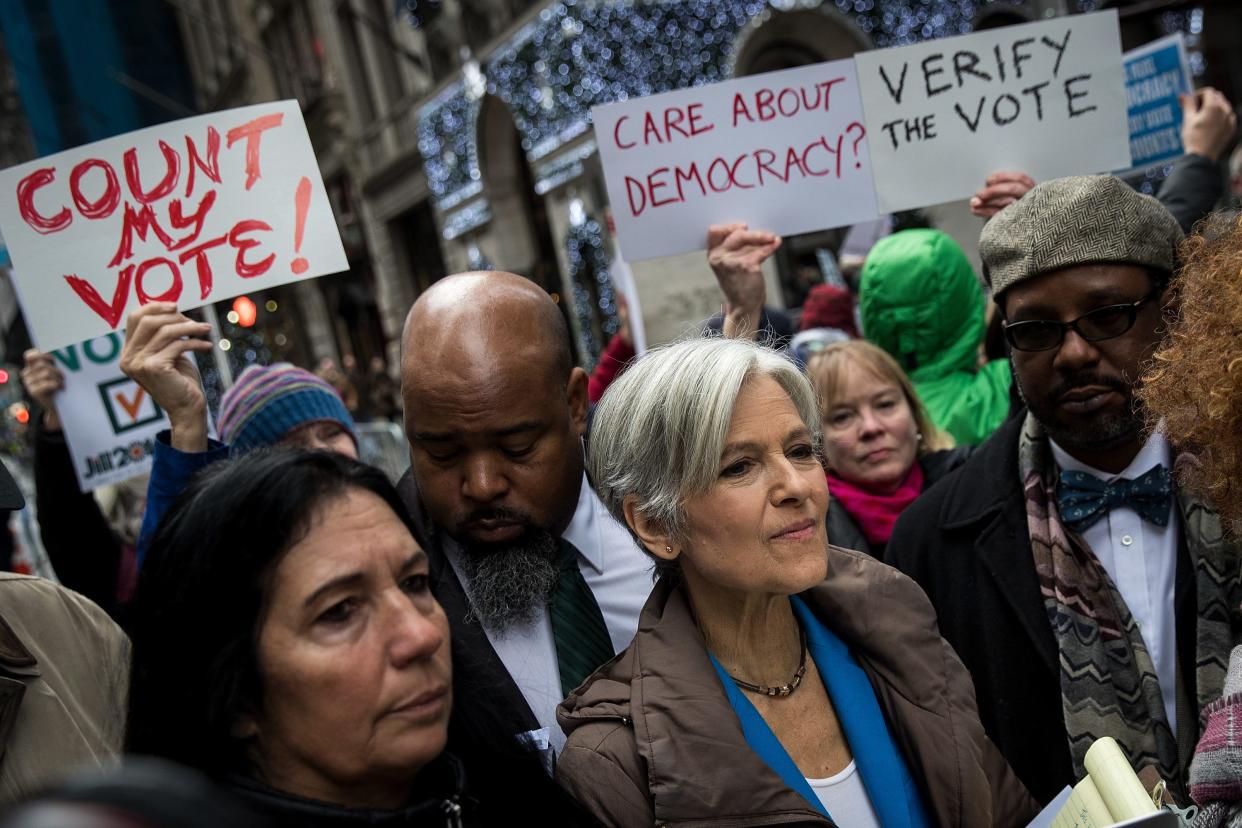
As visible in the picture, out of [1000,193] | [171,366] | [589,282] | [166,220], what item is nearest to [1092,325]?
[1000,193]

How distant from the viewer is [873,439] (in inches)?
123

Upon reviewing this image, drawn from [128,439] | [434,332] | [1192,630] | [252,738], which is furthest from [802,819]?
[128,439]

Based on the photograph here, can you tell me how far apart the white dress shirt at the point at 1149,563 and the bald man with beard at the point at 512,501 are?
3.15 feet

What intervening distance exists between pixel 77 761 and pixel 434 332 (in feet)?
3.32

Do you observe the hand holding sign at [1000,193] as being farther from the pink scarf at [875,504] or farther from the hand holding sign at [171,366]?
the hand holding sign at [171,366]

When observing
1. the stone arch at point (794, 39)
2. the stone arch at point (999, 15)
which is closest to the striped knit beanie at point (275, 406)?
the stone arch at point (999, 15)

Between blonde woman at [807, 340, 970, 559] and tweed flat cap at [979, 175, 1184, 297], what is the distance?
0.90 meters

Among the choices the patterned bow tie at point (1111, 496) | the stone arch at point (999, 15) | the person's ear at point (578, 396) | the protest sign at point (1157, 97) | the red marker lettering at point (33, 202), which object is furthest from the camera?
the stone arch at point (999, 15)

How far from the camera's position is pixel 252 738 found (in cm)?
136

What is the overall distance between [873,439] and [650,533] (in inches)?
57.3

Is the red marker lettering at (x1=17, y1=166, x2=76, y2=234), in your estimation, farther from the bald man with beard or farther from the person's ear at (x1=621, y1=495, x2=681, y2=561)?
the person's ear at (x1=621, y1=495, x2=681, y2=561)

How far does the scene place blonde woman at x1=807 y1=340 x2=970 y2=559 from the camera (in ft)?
10.00

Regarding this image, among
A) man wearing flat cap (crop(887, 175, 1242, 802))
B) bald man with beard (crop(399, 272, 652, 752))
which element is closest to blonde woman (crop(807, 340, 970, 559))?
man wearing flat cap (crop(887, 175, 1242, 802))

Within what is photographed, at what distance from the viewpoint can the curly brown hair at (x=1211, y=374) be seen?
5.46ft
